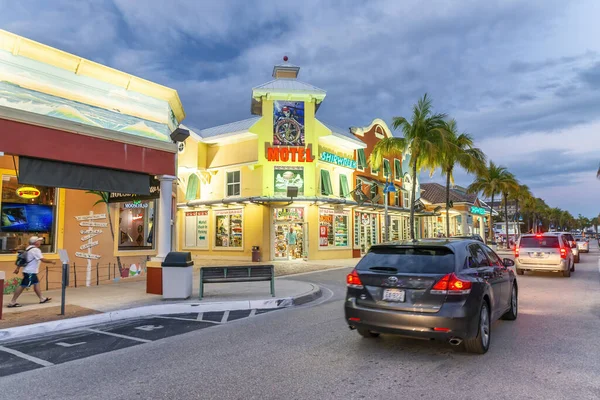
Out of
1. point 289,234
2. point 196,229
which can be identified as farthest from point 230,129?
point 289,234

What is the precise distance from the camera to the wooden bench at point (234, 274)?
10.3 m

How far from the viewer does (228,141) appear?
85.3ft

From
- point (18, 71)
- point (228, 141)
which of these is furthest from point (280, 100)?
point (18, 71)

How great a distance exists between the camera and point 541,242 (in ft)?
52.2

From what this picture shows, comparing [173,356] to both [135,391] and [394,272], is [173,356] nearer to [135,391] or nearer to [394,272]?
[135,391]

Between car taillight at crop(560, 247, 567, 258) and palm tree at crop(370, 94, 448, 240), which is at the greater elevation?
palm tree at crop(370, 94, 448, 240)

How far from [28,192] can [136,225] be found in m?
3.68

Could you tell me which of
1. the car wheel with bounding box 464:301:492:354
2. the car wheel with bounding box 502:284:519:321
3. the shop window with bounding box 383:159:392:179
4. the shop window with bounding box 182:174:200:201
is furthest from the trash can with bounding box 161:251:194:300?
the shop window with bounding box 383:159:392:179

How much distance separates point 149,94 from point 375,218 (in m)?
20.5

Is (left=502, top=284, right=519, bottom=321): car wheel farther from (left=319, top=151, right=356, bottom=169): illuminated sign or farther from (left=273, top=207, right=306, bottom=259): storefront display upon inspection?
(left=319, top=151, right=356, bottom=169): illuminated sign

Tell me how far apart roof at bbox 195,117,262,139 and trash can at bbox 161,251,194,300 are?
50.5 feet

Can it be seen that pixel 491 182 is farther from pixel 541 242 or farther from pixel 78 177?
pixel 78 177

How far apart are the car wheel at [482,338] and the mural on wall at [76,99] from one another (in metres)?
10.6

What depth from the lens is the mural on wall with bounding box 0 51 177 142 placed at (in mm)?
10688
